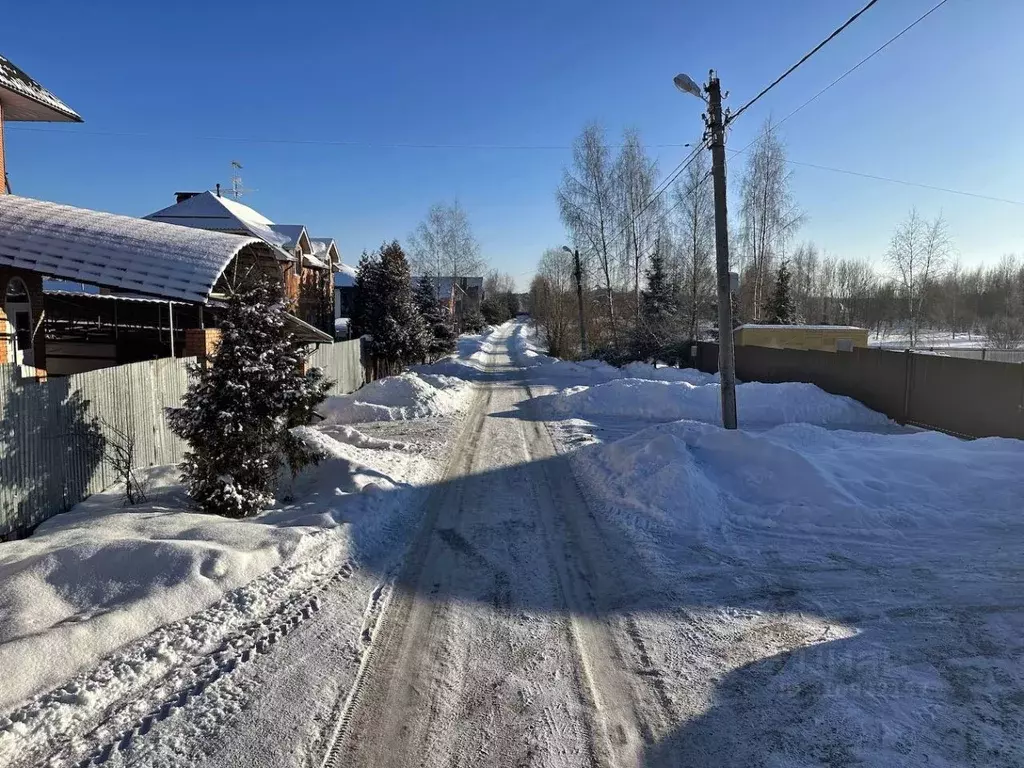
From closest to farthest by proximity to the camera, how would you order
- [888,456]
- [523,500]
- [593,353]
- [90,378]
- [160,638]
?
[160,638] → [90,378] → [523,500] → [888,456] → [593,353]

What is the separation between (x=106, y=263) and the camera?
28.0 ft

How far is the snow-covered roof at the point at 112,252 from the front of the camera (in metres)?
8.27

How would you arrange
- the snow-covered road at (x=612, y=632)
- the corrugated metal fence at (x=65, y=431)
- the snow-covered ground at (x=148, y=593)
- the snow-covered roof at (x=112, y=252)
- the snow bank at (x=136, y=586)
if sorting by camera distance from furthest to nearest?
the snow-covered roof at (x=112, y=252) < the corrugated metal fence at (x=65, y=431) < the snow bank at (x=136, y=586) < the snow-covered ground at (x=148, y=593) < the snow-covered road at (x=612, y=632)

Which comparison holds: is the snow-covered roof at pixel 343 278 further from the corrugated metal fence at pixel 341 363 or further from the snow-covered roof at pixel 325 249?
the corrugated metal fence at pixel 341 363

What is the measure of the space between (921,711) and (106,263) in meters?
9.85

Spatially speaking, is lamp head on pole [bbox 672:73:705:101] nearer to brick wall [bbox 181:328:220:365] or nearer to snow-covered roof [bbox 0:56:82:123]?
brick wall [bbox 181:328:220:365]

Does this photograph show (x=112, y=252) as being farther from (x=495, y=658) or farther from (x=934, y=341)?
(x=934, y=341)

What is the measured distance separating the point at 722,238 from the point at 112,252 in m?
9.62

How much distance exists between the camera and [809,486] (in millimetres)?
7895

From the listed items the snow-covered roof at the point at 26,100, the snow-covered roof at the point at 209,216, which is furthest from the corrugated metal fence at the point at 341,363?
the snow-covered roof at the point at 209,216

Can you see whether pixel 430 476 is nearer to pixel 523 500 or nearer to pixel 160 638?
pixel 523 500

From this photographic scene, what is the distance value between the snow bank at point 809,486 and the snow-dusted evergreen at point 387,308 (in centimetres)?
1735

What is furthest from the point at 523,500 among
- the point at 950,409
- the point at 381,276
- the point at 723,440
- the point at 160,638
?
the point at 381,276

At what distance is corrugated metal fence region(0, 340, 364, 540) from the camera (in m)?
6.11
